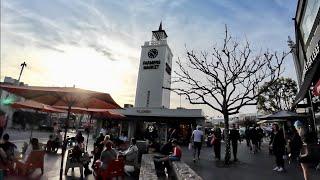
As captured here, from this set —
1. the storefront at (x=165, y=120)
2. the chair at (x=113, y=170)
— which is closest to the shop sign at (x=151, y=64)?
the storefront at (x=165, y=120)

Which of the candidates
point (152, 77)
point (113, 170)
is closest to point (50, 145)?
point (113, 170)

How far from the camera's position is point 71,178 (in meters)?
8.92

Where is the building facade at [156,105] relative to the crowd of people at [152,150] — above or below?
above

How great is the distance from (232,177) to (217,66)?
7.43 meters

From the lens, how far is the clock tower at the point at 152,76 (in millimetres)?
48094

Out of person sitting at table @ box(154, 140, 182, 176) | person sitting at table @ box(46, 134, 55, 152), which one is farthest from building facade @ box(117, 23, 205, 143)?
person sitting at table @ box(154, 140, 182, 176)

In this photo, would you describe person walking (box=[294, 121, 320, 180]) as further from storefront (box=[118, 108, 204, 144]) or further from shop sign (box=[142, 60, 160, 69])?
shop sign (box=[142, 60, 160, 69])

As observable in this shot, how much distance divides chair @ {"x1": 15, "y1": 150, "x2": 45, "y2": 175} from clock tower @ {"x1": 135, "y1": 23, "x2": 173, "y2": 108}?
38.1 metres

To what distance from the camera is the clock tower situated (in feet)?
158

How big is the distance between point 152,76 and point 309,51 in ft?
117

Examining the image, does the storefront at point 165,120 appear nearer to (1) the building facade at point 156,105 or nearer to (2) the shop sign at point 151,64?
(1) the building facade at point 156,105

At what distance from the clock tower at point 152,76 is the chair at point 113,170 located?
128ft

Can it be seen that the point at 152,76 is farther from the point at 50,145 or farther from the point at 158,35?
the point at 50,145

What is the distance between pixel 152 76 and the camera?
48.8 m
